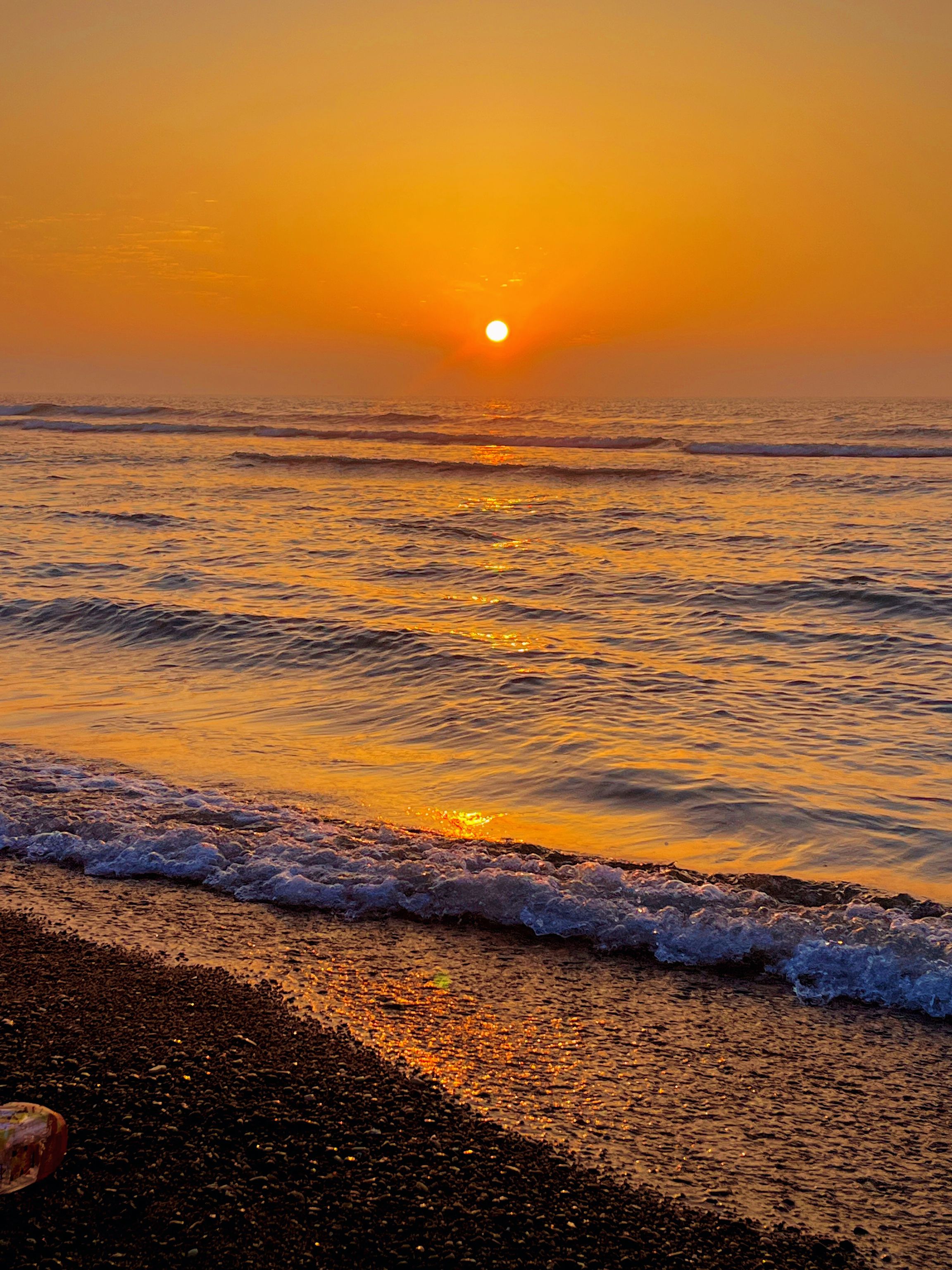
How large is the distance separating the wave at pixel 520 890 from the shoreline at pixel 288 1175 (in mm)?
1457

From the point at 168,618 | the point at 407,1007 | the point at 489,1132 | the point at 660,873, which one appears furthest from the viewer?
the point at 168,618

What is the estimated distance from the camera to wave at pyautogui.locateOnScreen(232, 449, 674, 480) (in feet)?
112

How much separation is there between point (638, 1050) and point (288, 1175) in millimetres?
1526

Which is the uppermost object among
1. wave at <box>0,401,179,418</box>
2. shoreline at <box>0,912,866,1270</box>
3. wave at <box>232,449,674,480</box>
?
wave at <box>0,401,179,418</box>

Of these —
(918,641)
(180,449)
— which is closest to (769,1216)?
(918,641)

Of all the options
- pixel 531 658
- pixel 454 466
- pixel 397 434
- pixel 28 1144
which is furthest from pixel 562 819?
pixel 397 434

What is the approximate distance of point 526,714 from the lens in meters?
9.00

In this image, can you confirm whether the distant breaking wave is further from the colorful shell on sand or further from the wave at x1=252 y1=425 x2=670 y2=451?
the colorful shell on sand

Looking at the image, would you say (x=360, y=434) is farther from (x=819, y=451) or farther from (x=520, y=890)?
(x=520, y=890)

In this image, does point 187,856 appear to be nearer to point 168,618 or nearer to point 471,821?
point 471,821

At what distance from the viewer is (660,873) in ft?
18.9

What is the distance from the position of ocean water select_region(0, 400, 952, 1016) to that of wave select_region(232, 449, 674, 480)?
32.2 ft

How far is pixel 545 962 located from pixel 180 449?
139 feet

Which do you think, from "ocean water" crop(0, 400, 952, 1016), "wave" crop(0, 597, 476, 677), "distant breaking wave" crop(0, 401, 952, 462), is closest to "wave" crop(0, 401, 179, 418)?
"distant breaking wave" crop(0, 401, 952, 462)
